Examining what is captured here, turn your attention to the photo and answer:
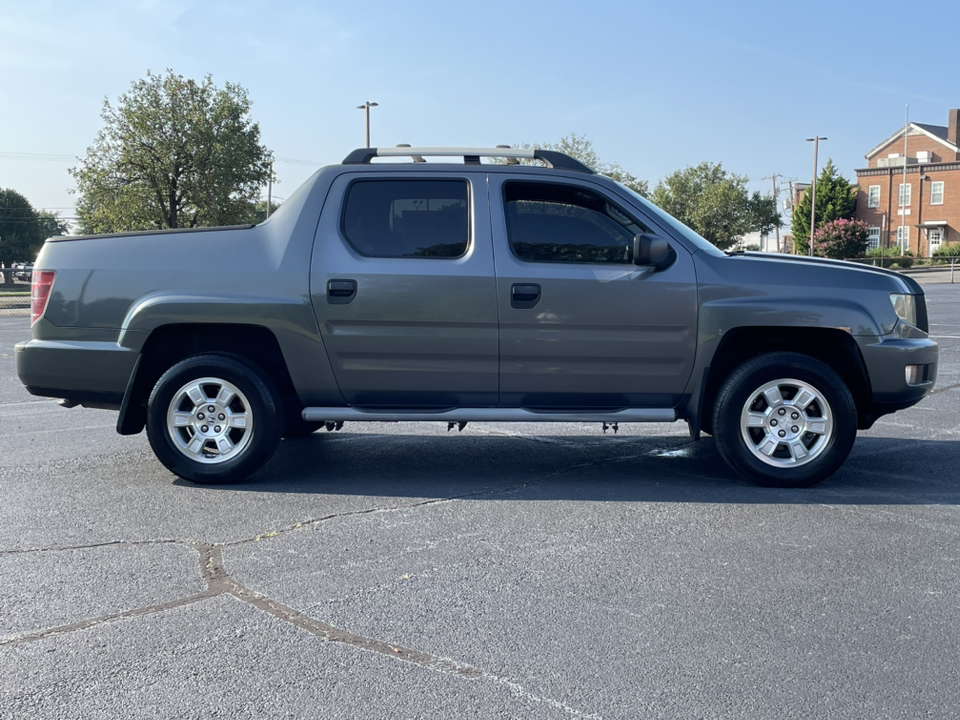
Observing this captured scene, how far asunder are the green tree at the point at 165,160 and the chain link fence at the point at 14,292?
29.5 ft

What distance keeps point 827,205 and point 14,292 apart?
171 feet

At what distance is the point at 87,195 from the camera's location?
137ft

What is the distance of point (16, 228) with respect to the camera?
240 feet

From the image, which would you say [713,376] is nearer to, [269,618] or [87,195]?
[269,618]

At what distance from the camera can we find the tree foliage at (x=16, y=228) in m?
72.3

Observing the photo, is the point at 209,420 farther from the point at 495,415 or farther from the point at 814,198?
the point at 814,198

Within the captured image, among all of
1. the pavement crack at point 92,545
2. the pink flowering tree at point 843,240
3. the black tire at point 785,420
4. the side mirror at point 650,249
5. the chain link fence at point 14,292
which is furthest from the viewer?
the pink flowering tree at point 843,240

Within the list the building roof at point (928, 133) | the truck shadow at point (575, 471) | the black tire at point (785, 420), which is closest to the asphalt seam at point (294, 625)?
the truck shadow at point (575, 471)

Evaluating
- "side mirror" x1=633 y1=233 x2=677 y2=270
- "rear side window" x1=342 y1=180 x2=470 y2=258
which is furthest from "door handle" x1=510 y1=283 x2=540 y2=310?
"side mirror" x1=633 y1=233 x2=677 y2=270

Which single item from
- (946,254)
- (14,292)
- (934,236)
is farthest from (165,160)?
(934,236)

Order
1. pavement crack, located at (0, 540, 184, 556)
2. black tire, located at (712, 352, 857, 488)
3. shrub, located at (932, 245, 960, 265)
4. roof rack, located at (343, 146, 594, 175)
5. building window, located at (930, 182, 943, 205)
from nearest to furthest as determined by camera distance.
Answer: pavement crack, located at (0, 540, 184, 556)
black tire, located at (712, 352, 857, 488)
roof rack, located at (343, 146, 594, 175)
shrub, located at (932, 245, 960, 265)
building window, located at (930, 182, 943, 205)

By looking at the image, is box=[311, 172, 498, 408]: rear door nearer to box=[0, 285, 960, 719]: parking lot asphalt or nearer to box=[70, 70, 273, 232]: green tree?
box=[0, 285, 960, 719]: parking lot asphalt

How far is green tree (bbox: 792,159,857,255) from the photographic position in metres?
63.4

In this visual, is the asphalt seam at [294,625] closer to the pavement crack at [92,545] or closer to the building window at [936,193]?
the pavement crack at [92,545]
